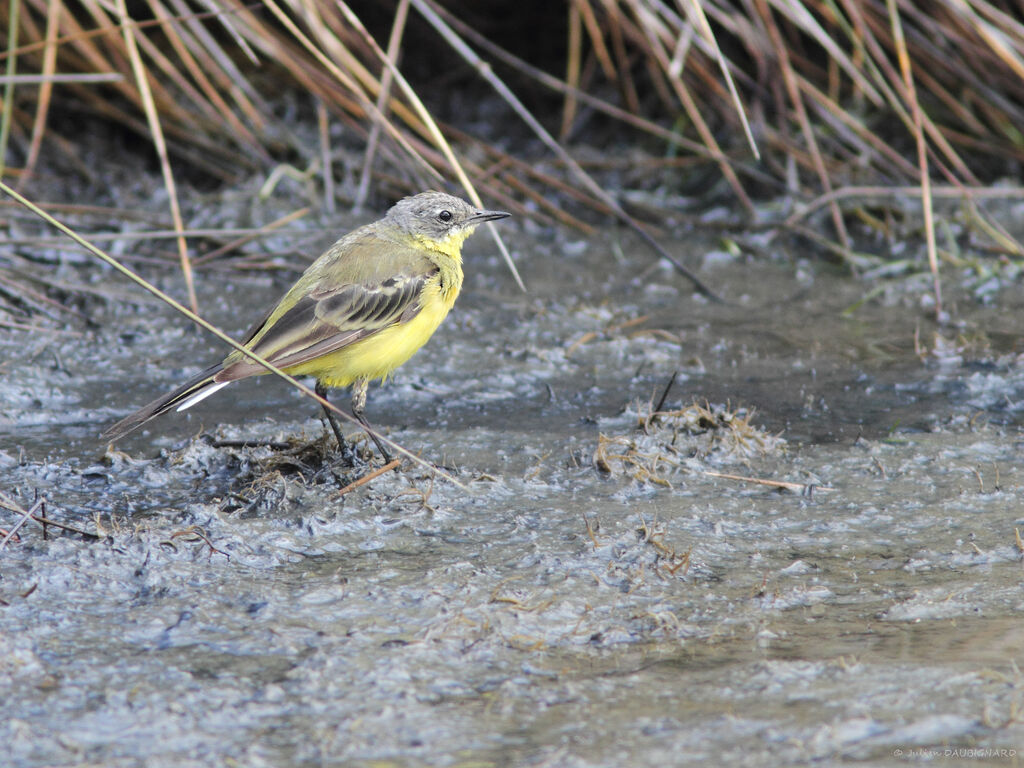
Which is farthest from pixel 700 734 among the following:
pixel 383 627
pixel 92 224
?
pixel 92 224

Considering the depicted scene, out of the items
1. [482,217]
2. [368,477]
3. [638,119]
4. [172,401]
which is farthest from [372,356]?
[638,119]

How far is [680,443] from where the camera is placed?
4.56 metres

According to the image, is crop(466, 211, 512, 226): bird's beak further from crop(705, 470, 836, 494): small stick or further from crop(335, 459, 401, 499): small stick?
crop(705, 470, 836, 494): small stick

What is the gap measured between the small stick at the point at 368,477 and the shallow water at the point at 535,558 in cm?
4

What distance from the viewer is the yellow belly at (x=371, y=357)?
4.64m

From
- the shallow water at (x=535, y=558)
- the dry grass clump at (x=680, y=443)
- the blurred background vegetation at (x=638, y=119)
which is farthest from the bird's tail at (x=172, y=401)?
the blurred background vegetation at (x=638, y=119)

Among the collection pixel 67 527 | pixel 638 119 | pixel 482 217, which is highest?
pixel 638 119

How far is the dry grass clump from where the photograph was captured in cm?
434

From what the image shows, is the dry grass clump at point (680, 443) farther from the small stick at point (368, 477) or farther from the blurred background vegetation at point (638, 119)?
the blurred background vegetation at point (638, 119)

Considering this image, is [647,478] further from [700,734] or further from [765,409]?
[700,734]

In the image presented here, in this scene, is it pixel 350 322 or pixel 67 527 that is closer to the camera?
pixel 67 527

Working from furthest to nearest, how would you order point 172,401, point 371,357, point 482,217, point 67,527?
point 482,217 → point 371,357 → point 172,401 → point 67,527

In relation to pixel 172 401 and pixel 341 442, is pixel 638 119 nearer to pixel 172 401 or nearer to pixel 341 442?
pixel 341 442

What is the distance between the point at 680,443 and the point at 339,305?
1526 millimetres
